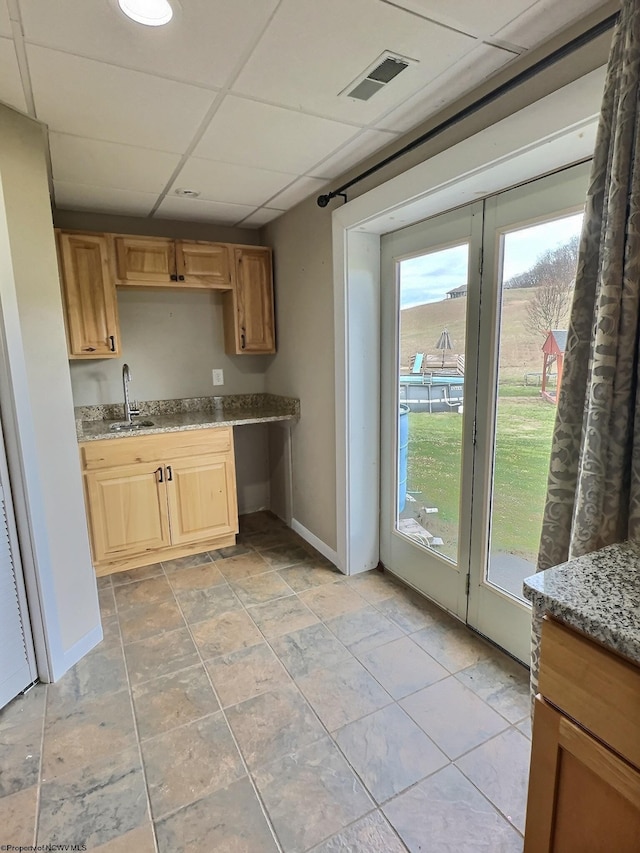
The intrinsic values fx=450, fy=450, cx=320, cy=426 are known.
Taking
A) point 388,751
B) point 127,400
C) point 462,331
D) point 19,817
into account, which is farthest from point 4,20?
point 388,751

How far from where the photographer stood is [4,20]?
1245 mm

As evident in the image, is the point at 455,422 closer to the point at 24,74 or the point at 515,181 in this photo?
the point at 515,181

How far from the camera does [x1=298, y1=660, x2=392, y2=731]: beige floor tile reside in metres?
1.76

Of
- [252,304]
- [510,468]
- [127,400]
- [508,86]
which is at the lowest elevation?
[510,468]

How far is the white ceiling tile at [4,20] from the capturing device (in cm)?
119

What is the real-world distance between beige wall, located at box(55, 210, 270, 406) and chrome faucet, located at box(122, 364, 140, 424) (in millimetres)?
111

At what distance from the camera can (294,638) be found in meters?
2.23

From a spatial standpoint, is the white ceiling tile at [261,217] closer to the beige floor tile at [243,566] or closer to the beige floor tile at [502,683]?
the beige floor tile at [243,566]

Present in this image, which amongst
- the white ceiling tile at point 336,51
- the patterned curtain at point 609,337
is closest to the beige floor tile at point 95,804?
the patterned curtain at point 609,337

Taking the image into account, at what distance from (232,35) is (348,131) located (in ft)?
2.43

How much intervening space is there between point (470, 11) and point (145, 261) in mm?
2393

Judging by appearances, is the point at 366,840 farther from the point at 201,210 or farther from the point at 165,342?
the point at 201,210

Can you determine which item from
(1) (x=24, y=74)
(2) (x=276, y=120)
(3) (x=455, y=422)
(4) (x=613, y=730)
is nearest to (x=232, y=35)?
(2) (x=276, y=120)

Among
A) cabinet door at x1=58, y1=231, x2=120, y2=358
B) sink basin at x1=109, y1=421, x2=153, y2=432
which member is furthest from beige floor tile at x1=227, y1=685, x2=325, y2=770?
cabinet door at x1=58, y1=231, x2=120, y2=358
